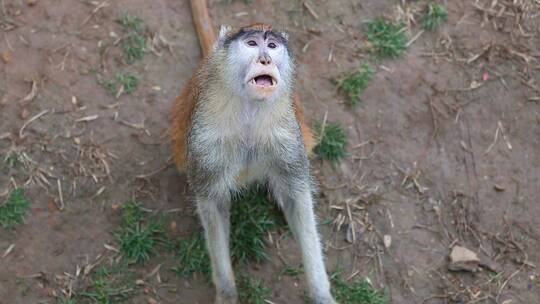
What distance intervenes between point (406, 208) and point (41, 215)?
2.38 meters

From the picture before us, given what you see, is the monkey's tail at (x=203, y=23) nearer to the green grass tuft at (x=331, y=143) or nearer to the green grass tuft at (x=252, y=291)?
the green grass tuft at (x=331, y=143)

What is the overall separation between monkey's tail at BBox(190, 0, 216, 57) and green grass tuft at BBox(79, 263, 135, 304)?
5.23ft

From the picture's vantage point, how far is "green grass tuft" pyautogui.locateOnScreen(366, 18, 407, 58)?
16.6 feet

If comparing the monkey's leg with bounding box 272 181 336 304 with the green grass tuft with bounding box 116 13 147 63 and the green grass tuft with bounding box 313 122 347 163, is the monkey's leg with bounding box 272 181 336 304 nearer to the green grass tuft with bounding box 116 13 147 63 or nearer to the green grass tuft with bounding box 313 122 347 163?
the green grass tuft with bounding box 313 122 347 163

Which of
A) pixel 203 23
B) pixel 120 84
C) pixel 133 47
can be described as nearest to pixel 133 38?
pixel 133 47

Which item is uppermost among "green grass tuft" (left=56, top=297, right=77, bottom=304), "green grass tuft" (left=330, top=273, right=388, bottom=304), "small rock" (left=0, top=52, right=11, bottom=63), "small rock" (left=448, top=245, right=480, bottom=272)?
"small rock" (left=0, top=52, right=11, bottom=63)

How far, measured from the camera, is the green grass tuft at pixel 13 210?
433 cm

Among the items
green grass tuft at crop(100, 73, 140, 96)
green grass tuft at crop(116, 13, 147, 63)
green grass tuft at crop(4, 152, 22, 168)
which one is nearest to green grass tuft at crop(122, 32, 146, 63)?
green grass tuft at crop(116, 13, 147, 63)

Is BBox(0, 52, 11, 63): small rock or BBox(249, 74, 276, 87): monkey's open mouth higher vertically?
BBox(249, 74, 276, 87): monkey's open mouth

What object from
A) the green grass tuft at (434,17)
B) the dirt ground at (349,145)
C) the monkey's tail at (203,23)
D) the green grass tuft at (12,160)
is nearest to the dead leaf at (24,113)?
the dirt ground at (349,145)

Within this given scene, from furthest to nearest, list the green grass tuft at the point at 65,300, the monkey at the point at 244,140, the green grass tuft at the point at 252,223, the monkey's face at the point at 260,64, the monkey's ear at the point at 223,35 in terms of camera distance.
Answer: the green grass tuft at the point at 252,223
the green grass tuft at the point at 65,300
the monkey's ear at the point at 223,35
the monkey at the point at 244,140
the monkey's face at the point at 260,64

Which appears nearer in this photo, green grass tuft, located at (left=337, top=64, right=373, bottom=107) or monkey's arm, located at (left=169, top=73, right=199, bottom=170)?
monkey's arm, located at (left=169, top=73, right=199, bottom=170)

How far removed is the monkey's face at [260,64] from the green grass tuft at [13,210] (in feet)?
6.01

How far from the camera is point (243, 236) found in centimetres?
442
